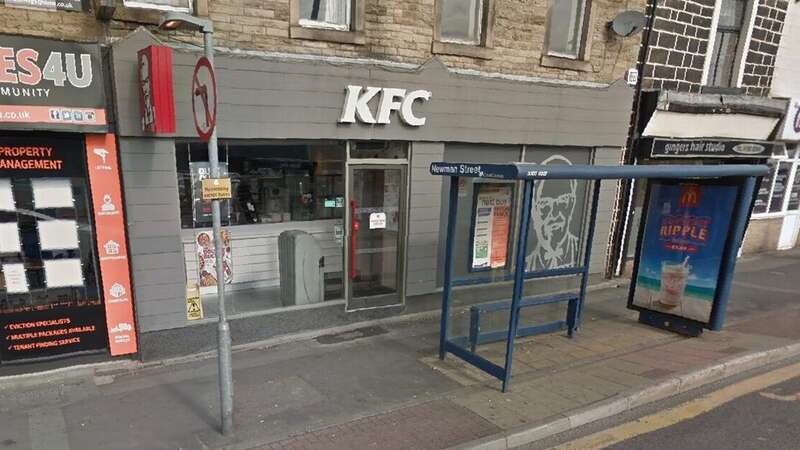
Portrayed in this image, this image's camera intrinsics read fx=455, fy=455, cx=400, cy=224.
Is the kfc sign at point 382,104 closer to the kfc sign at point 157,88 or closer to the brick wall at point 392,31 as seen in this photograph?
the brick wall at point 392,31

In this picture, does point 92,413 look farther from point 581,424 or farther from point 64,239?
point 581,424

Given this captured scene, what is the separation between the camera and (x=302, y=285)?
21.1 feet

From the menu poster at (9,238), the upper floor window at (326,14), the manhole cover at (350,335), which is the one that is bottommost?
the manhole cover at (350,335)

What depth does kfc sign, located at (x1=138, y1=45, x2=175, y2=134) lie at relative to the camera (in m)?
4.45

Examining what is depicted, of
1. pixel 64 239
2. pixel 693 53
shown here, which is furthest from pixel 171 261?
pixel 693 53

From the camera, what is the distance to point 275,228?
21.5ft

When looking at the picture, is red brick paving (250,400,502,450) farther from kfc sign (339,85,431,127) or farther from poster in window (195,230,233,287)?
kfc sign (339,85,431,127)

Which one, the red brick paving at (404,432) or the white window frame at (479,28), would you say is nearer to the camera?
the red brick paving at (404,432)

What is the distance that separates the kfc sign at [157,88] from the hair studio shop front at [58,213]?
0.44 m

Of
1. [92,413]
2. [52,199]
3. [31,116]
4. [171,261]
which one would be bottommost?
[92,413]

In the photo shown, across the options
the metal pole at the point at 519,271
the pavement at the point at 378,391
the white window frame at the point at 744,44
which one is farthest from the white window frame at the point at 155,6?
the white window frame at the point at 744,44

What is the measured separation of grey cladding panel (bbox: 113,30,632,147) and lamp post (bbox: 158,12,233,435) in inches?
51.3

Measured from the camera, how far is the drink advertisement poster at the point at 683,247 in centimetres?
627

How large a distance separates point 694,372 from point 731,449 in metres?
1.36
